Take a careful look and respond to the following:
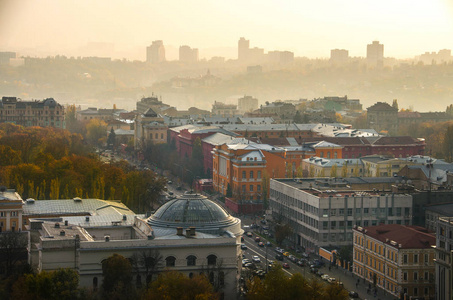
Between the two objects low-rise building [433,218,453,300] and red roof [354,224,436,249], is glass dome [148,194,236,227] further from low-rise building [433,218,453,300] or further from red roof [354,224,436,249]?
low-rise building [433,218,453,300]

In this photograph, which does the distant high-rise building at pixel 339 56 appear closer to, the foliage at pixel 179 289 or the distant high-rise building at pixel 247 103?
the distant high-rise building at pixel 247 103

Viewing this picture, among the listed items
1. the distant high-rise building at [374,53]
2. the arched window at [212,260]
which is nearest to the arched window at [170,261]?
the arched window at [212,260]

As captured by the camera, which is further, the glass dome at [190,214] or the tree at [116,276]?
the glass dome at [190,214]

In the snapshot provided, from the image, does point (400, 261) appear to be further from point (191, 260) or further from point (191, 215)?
point (191, 260)

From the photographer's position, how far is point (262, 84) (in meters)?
182

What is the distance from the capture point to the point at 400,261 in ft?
80.7

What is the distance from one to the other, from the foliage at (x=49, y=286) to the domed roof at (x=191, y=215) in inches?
136

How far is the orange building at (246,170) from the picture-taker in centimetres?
3981

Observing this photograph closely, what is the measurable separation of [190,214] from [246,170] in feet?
57.8

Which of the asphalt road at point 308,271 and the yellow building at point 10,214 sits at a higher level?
the yellow building at point 10,214

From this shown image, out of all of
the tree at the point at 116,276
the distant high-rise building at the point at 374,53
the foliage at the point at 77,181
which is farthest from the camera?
the distant high-rise building at the point at 374,53

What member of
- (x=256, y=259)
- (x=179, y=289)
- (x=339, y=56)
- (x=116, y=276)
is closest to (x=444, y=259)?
(x=256, y=259)

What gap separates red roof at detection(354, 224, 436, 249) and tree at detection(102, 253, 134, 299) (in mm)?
7581

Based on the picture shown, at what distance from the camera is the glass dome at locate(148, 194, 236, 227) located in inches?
916
